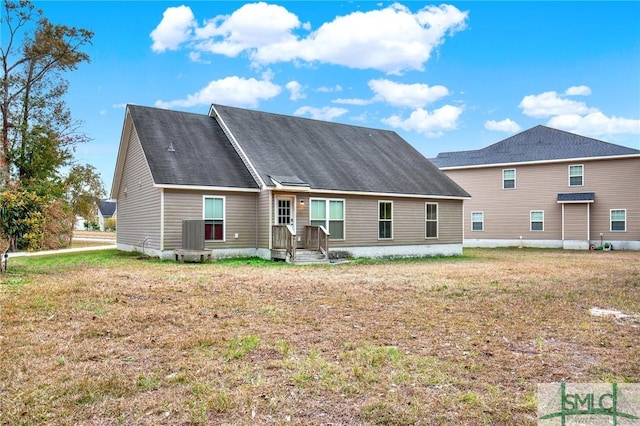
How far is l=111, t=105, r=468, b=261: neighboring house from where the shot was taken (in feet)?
54.2

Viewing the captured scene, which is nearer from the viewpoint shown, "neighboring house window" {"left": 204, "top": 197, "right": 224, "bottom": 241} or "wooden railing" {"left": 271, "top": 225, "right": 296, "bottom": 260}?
"wooden railing" {"left": 271, "top": 225, "right": 296, "bottom": 260}

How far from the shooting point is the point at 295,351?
5.20 metres

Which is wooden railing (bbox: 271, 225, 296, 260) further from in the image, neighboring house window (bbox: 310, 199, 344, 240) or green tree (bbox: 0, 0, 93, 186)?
green tree (bbox: 0, 0, 93, 186)

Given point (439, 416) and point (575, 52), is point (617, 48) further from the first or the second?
point (439, 416)

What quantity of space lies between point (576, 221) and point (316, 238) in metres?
17.4

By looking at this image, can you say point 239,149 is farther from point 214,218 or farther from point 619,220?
point 619,220

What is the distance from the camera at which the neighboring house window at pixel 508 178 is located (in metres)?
28.5

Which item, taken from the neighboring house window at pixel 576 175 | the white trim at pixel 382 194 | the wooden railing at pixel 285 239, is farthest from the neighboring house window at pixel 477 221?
the wooden railing at pixel 285 239

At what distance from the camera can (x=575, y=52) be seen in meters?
19.4

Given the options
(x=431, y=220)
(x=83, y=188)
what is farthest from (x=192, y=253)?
(x=83, y=188)

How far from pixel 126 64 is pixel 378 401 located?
19.4 metres

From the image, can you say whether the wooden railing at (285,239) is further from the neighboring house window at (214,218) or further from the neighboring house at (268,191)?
the neighboring house window at (214,218)

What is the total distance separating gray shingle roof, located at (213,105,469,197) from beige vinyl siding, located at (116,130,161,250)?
3.71 m

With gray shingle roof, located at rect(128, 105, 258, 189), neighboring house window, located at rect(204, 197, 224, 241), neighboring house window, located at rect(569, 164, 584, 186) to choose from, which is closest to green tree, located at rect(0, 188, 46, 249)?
gray shingle roof, located at rect(128, 105, 258, 189)
